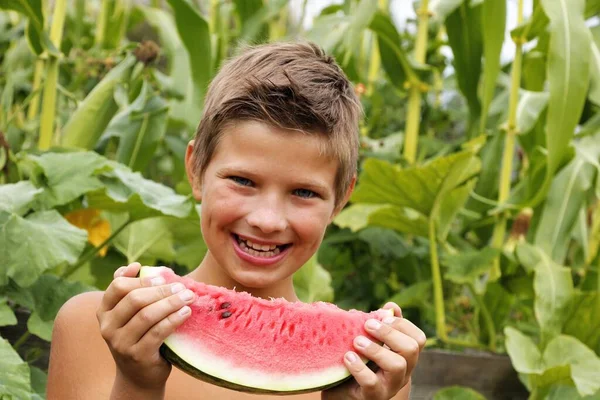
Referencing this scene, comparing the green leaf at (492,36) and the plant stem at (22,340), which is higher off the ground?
the green leaf at (492,36)

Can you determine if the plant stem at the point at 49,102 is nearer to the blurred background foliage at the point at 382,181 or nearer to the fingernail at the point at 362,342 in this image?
the blurred background foliage at the point at 382,181

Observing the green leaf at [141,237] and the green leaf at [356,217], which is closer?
the green leaf at [141,237]

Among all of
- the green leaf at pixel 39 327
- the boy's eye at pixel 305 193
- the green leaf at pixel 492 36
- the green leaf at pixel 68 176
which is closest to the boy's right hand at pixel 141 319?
the boy's eye at pixel 305 193

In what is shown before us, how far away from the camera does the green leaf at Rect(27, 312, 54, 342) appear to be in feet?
7.27

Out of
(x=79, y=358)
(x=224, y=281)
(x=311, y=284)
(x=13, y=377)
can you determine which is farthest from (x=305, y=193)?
(x=311, y=284)

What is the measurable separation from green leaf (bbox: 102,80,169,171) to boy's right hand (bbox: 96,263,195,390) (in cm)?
190

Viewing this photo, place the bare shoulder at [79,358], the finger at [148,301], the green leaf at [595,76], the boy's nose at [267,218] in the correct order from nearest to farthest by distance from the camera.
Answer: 1. the finger at [148,301]
2. the boy's nose at [267,218]
3. the bare shoulder at [79,358]
4. the green leaf at [595,76]

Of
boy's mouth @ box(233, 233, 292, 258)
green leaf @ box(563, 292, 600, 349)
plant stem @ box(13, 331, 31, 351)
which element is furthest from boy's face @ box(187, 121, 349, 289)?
green leaf @ box(563, 292, 600, 349)

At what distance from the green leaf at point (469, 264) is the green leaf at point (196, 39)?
4.17 ft

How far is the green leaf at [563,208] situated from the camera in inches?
142

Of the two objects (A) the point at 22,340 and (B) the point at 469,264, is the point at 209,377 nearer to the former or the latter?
(A) the point at 22,340

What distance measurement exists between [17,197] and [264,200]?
0.97 metres

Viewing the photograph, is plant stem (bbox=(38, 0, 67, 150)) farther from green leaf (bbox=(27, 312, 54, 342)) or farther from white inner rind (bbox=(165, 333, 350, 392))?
white inner rind (bbox=(165, 333, 350, 392))

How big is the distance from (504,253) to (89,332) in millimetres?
2125
